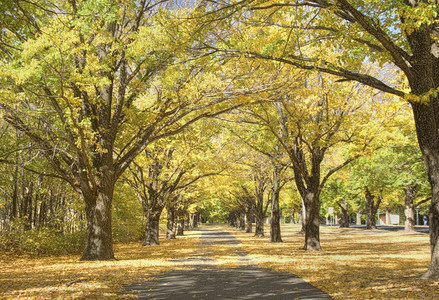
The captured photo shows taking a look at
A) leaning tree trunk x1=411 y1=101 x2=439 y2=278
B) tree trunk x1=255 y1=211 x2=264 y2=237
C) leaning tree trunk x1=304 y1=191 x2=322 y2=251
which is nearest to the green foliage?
leaning tree trunk x1=304 y1=191 x2=322 y2=251

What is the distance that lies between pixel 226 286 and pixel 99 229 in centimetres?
715

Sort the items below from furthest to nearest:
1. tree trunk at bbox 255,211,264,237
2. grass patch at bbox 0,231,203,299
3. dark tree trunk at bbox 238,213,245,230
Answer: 1. dark tree trunk at bbox 238,213,245,230
2. tree trunk at bbox 255,211,264,237
3. grass patch at bbox 0,231,203,299

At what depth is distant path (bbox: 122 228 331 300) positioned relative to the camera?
6909 mm

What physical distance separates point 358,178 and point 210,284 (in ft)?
122

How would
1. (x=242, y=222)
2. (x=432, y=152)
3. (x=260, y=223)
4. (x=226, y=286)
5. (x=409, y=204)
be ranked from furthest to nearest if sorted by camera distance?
(x=242, y=222) → (x=409, y=204) → (x=260, y=223) → (x=432, y=152) → (x=226, y=286)

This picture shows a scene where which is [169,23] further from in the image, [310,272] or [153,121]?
[310,272]

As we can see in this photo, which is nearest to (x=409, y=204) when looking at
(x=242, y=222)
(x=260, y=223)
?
(x=260, y=223)

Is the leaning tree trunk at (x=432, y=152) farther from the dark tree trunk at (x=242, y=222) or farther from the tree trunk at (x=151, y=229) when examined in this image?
the dark tree trunk at (x=242, y=222)

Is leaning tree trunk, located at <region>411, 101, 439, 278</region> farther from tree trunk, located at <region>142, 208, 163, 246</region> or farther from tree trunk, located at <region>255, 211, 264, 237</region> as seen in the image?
tree trunk, located at <region>255, 211, 264, 237</region>

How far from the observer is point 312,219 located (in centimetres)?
1725

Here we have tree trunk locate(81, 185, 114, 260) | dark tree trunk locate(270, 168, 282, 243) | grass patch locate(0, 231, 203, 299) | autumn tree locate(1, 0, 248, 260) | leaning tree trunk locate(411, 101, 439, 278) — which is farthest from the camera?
dark tree trunk locate(270, 168, 282, 243)

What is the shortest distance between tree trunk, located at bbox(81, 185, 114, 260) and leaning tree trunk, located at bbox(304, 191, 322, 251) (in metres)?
8.80

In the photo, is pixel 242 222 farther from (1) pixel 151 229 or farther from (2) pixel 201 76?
(2) pixel 201 76

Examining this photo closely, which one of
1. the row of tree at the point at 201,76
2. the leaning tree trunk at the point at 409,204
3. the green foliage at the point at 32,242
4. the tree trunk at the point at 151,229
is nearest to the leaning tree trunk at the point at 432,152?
the row of tree at the point at 201,76
